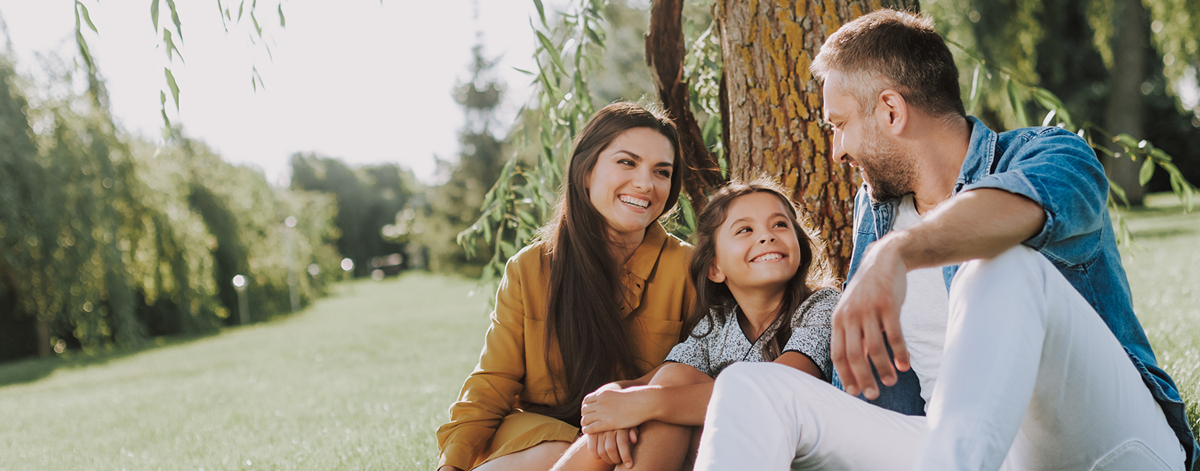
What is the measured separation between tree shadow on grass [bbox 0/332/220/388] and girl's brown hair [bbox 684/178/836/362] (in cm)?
1016

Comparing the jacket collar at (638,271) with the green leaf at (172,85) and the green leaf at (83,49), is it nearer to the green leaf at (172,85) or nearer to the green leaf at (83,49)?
the green leaf at (172,85)

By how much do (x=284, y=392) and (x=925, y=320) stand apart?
18.3 feet

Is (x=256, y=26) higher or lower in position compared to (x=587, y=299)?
higher

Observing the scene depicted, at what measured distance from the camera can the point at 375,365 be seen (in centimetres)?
756

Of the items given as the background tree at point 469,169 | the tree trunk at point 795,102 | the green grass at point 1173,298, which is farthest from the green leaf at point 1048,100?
the background tree at point 469,169

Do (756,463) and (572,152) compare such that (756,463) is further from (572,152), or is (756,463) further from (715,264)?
(572,152)

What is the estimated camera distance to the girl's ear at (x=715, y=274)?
7.01 feet

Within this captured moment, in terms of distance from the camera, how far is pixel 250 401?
572 centimetres

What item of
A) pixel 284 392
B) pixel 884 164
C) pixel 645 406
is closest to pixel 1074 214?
pixel 884 164

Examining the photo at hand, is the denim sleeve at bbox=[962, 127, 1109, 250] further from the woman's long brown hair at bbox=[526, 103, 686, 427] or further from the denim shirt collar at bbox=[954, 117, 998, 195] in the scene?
the woman's long brown hair at bbox=[526, 103, 686, 427]

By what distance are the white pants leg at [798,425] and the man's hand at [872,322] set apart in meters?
0.15

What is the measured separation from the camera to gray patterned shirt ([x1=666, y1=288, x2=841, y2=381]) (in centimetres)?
185

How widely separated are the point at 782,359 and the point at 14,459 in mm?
4407

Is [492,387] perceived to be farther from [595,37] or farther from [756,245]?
[595,37]
